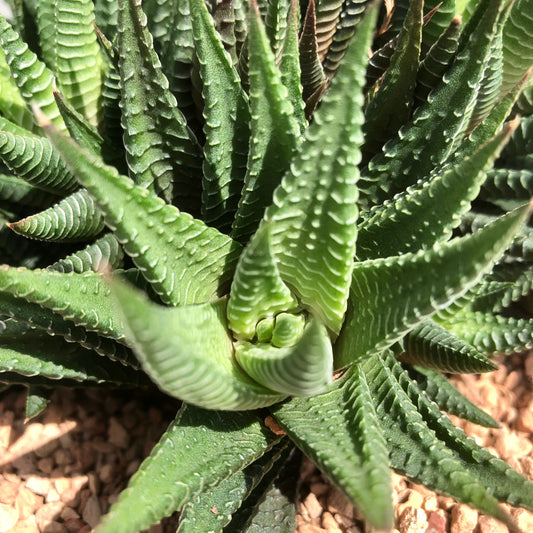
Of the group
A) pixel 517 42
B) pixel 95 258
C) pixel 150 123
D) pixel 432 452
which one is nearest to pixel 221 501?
pixel 432 452

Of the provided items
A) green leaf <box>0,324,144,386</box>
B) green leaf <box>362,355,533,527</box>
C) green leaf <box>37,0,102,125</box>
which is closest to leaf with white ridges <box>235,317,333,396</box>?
green leaf <box>362,355,533,527</box>

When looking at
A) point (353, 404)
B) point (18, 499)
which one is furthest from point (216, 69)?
point (18, 499)

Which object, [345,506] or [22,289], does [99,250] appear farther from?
[345,506]

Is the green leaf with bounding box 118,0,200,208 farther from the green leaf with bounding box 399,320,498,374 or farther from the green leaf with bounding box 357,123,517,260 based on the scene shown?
the green leaf with bounding box 399,320,498,374

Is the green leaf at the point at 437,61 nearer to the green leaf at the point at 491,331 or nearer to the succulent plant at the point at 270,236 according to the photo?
the succulent plant at the point at 270,236

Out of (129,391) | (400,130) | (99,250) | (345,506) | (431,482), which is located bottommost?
(345,506)

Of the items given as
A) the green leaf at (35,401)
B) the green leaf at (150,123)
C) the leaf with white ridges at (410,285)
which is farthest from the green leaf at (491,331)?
the green leaf at (35,401)

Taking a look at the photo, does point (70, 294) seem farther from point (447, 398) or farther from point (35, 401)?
point (447, 398)
